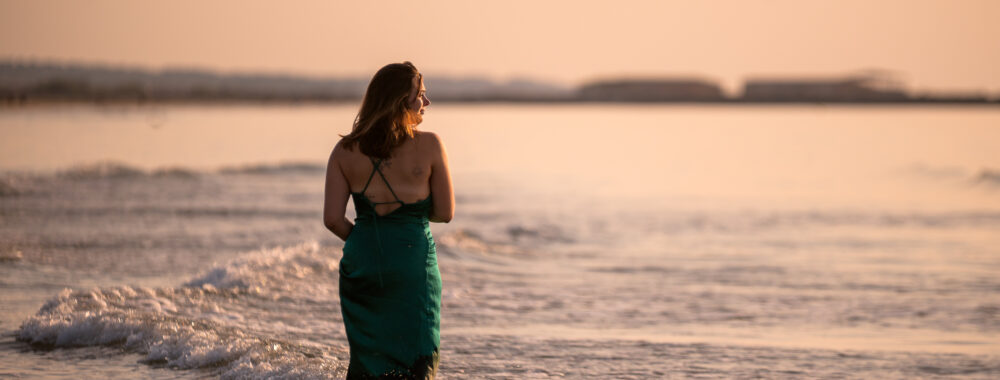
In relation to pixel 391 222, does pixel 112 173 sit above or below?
above

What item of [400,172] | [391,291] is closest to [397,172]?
[400,172]

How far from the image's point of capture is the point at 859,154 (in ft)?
156

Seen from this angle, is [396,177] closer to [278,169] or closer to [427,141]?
[427,141]

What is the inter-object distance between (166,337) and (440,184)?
390 centimetres

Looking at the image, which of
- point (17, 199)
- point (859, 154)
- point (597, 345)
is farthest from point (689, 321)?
point (859, 154)

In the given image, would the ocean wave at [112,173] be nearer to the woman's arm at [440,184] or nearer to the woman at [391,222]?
the woman at [391,222]

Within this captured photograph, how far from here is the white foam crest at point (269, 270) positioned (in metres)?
9.81

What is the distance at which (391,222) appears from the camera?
4.14 m

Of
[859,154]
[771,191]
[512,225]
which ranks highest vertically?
[859,154]

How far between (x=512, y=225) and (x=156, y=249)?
5.54 meters

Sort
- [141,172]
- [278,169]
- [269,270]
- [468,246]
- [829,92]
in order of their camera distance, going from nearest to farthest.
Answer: [269,270]
[468,246]
[141,172]
[278,169]
[829,92]

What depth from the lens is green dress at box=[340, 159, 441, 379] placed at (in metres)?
4.15

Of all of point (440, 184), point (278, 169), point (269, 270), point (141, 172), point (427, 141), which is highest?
point (278, 169)

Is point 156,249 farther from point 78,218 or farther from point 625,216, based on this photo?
point 625,216
